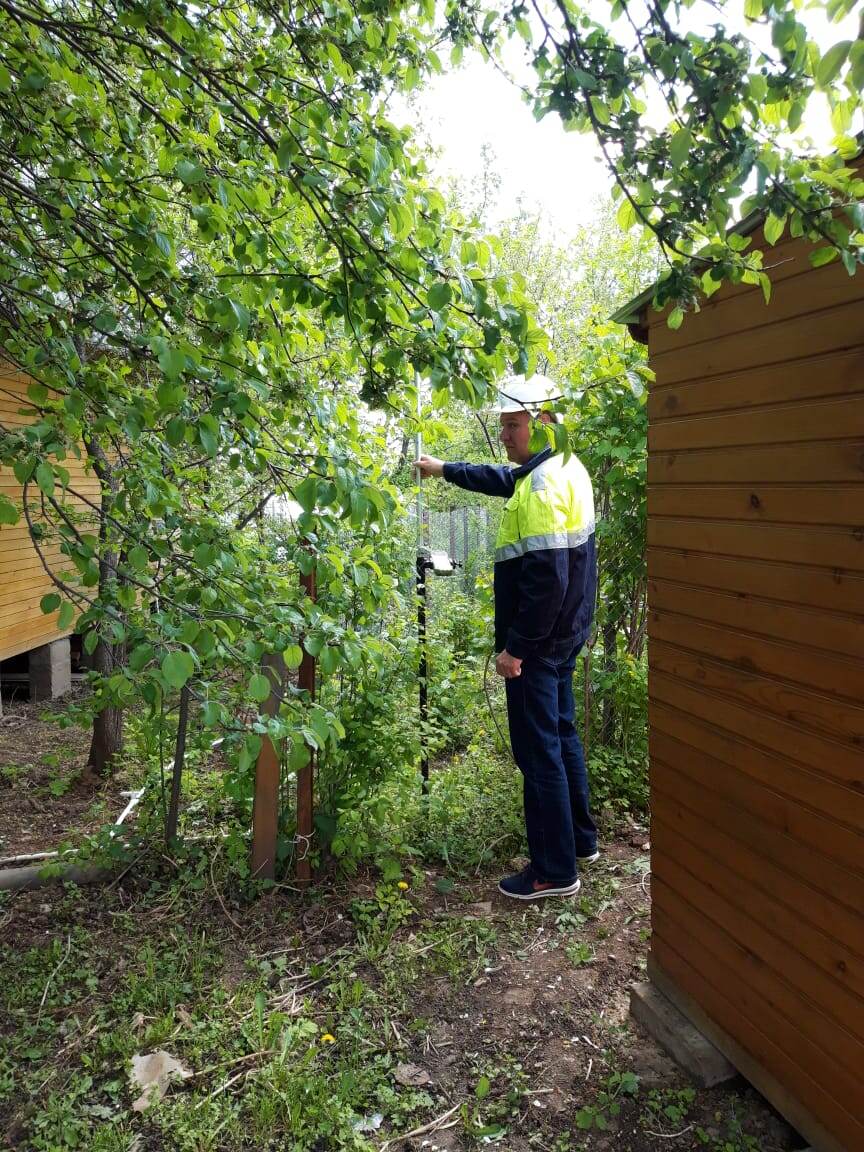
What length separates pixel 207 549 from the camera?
1942mm

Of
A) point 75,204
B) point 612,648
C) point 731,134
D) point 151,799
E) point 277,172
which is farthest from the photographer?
point 612,648

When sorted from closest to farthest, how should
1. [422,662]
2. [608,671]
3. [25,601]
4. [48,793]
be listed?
1. [422,662]
2. [608,671]
3. [48,793]
4. [25,601]

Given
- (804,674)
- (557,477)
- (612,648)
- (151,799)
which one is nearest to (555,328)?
(612,648)

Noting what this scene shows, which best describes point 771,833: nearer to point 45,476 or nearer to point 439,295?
point 439,295

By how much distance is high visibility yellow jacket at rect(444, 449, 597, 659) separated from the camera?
319 cm

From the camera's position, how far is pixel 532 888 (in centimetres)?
339

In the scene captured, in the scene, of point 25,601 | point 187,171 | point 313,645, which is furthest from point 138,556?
point 25,601

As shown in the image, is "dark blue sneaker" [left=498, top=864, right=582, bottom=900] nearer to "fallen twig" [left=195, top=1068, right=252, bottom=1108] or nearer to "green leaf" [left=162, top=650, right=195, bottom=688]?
"fallen twig" [left=195, top=1068, right=252, bottom=1108]

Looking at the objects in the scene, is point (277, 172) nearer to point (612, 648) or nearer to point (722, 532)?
point (722, 532)

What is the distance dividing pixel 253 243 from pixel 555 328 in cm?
967

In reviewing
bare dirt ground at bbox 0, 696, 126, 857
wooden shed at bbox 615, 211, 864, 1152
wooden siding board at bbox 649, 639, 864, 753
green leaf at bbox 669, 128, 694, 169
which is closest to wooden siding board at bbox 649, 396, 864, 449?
wooden shed at bbox 615, 211, 864, 1152

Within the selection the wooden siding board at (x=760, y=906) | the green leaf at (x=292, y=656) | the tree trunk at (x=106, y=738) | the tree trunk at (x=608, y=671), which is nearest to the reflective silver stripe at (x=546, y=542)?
the wooden siding board at (x=760, y=906)

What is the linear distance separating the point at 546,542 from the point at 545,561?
0.28 ft

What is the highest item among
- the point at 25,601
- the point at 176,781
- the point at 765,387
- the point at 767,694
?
the point at 765,387
